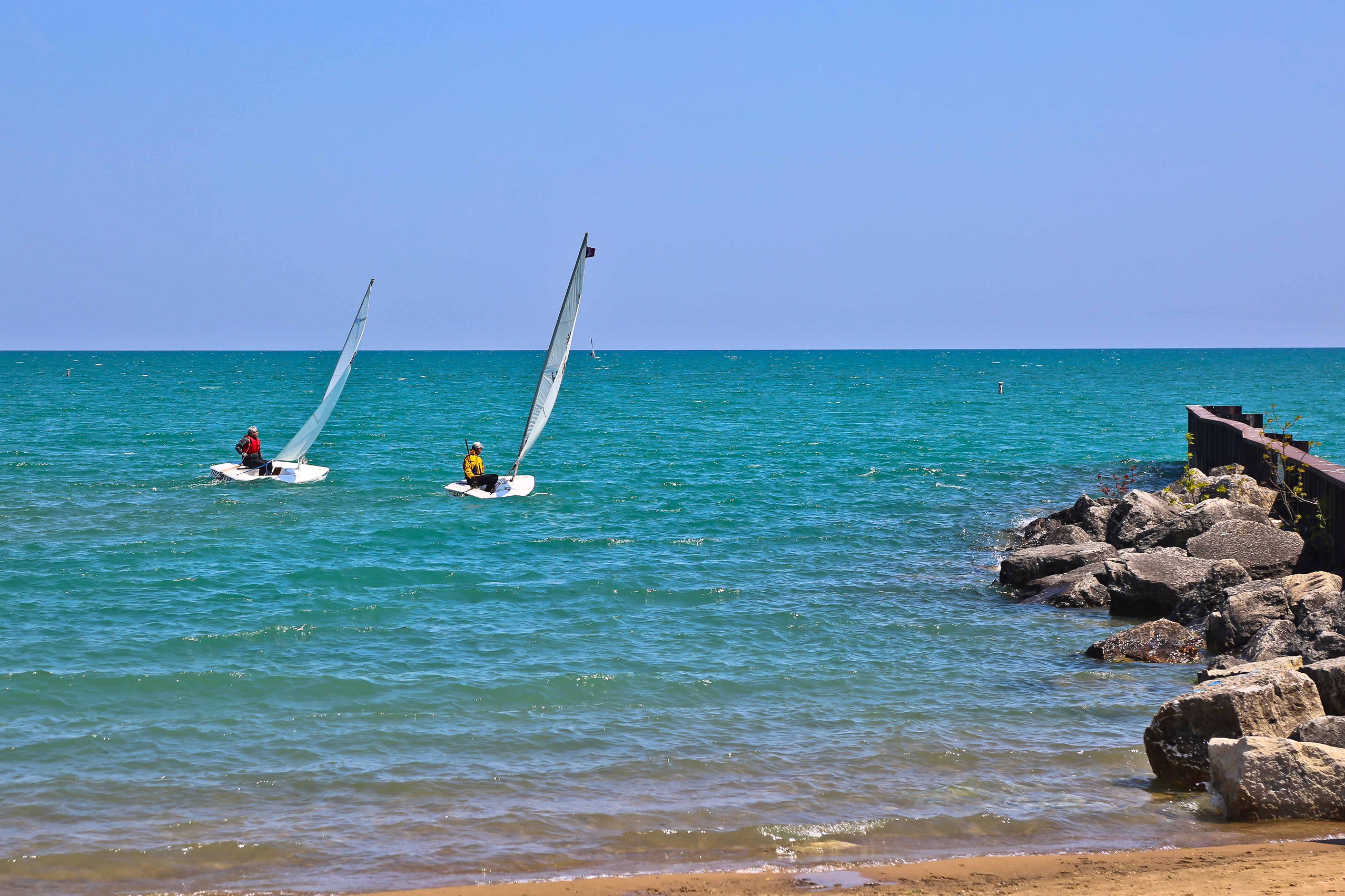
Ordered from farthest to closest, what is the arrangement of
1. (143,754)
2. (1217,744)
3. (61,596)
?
(61,596), (143,754), (1217,744)

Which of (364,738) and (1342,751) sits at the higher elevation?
(1342,751)

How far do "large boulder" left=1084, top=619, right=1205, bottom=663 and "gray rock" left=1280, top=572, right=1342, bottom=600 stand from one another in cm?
130

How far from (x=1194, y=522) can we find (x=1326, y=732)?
1024 cm

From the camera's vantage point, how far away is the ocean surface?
9.34 metres

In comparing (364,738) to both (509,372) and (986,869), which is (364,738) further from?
(509,372)

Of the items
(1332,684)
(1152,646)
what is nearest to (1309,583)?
(1152,646)

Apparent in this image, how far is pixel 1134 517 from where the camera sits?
20.2m

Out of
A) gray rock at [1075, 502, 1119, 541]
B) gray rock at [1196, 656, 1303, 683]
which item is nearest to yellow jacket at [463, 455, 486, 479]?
gray rock at [1075, 502, 1119, 541]

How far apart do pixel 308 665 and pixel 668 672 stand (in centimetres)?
441

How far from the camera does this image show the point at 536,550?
2303 cm

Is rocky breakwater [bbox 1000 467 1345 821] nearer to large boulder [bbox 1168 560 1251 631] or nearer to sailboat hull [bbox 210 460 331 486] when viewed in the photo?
large boulder [bbox 1168 560 1251 631]

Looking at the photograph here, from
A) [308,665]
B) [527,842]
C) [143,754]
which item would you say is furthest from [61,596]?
[527,842]

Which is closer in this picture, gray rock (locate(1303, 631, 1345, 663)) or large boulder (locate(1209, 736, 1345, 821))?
large boulder (locate(1209, 736, 1345, 821))

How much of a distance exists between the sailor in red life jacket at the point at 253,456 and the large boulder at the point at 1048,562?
21822 millimetres
